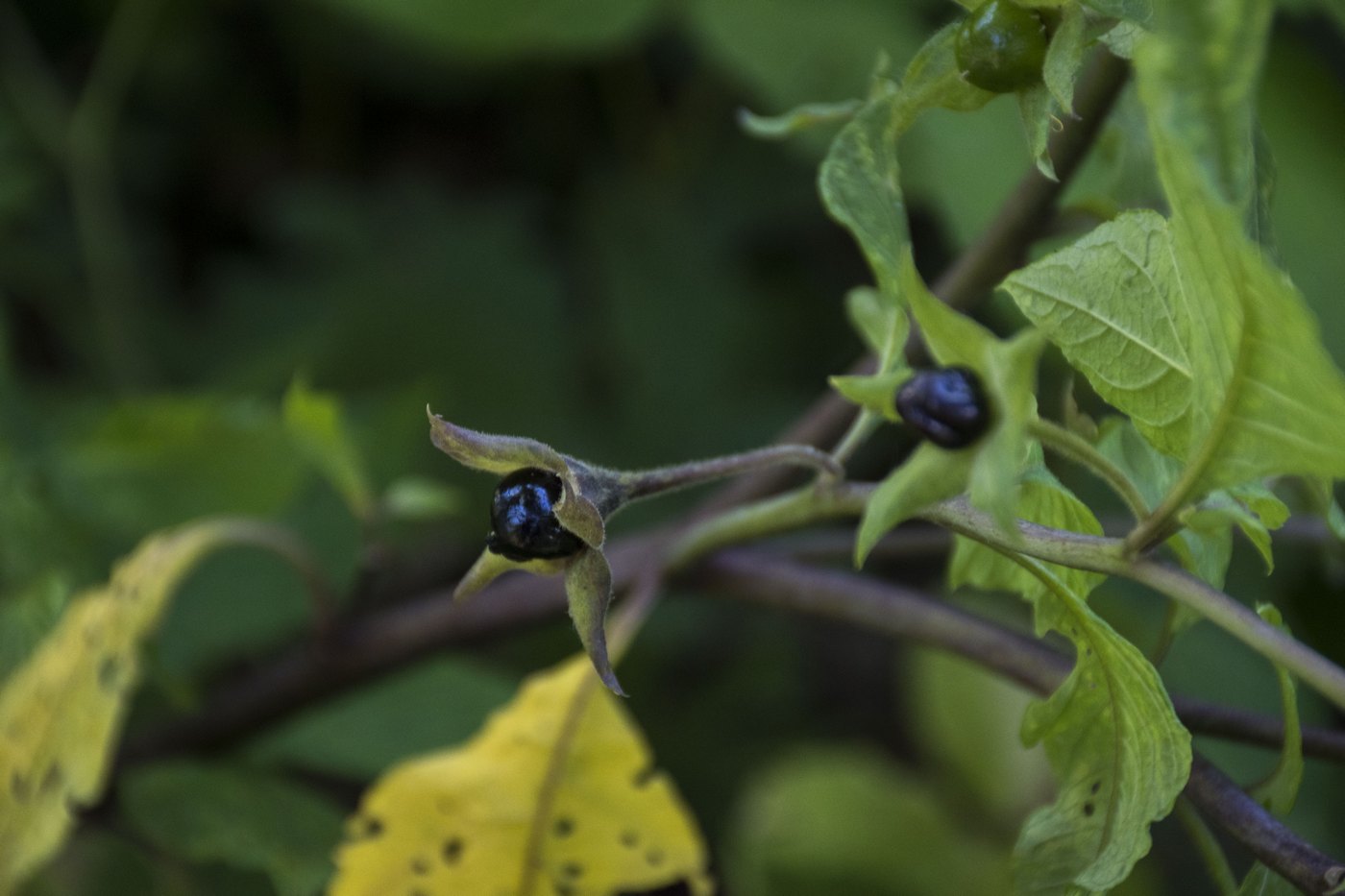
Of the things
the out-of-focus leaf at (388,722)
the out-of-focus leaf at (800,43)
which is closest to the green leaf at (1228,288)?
the out-of-focus leaf at (388,722)

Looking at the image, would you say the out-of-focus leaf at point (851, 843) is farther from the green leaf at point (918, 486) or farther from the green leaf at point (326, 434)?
the green leaf at point (918, 486)

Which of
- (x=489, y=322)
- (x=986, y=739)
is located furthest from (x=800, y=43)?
(x=986, y=739)

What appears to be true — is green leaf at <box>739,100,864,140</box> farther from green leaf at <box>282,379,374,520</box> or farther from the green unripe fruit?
green leaf at <box>282,379,374,520</box>

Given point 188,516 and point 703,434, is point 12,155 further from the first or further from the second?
point 703,434

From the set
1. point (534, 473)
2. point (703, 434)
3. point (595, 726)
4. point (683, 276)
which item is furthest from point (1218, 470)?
point (683, 276)

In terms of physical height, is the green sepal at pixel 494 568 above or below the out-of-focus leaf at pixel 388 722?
below

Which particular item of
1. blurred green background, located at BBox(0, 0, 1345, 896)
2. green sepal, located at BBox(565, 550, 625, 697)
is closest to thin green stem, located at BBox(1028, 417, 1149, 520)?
green sepal, located at BBox(565, 550, 625, 697)
